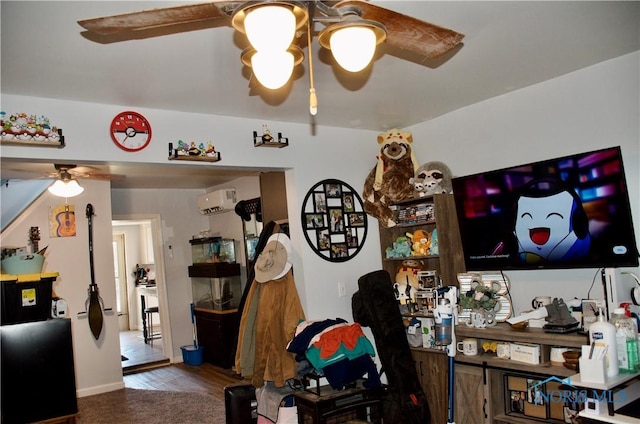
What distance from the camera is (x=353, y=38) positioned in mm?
1530

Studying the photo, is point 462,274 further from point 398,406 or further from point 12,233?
point 12,233

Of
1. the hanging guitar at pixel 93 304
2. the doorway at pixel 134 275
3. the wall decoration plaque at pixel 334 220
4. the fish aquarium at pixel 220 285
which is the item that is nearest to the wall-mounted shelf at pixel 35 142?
the wall decoration plaque at pixel 334 220

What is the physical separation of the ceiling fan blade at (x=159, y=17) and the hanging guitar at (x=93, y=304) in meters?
4.69

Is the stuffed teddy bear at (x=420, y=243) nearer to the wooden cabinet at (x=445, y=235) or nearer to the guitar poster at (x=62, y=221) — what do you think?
the wooden cabinet at (x=445, y=235)

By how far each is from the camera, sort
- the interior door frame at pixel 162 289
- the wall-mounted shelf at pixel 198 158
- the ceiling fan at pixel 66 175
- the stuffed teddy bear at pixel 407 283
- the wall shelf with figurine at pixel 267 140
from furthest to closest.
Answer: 1. the interior door frame at pixel 162 289
2. the ceiling fan at pixel 66 175
3. the stuffed teddy bear at pixel 407 283
4. the wall shelf with figurine at pixel 267 140
5. the wall-mounted shelf at pixel 198 158

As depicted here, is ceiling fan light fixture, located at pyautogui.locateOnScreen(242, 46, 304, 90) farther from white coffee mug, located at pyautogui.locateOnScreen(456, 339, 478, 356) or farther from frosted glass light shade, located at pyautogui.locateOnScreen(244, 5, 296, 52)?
white coffee mug, located at pyautogui.locateOnScreen(456, 339, 478, 356)

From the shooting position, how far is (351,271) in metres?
4.08

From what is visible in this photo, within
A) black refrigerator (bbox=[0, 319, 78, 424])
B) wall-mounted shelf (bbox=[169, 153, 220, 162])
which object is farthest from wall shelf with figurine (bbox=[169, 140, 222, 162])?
black refrigerator (bbox=[0, 319, 78, 424])

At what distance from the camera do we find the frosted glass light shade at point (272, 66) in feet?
5.15

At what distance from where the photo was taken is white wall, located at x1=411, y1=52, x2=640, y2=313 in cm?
294

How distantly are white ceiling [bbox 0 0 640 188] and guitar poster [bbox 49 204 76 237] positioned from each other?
313 cm

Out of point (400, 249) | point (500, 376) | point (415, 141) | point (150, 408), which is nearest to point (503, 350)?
point (500, 376)

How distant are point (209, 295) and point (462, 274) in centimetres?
421

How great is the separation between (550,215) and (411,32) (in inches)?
73.2
